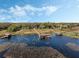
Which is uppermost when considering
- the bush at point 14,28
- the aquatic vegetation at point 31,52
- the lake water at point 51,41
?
the bush at point 14,28

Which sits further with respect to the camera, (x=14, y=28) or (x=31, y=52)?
(x=14, y=28)

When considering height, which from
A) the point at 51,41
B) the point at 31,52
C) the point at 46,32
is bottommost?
the point at 31,52

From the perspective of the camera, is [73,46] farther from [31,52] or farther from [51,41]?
[31,52]

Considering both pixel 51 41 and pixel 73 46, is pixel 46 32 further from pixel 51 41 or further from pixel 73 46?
pixel 73 46

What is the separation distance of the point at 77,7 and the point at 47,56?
140cm

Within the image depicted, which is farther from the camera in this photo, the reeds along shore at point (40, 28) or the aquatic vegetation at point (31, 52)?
the reeds along shore at point (40, 28)

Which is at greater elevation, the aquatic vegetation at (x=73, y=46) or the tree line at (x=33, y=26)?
the tree line at (x=33, y=26)

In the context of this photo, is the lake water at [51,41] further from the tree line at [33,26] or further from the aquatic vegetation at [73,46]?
the tree line at [33,26]

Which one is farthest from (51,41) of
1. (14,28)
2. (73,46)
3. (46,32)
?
(14,28)

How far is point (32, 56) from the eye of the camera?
141 inches

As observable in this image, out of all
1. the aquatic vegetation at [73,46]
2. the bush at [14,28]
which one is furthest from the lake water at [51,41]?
the bush at [14,28]

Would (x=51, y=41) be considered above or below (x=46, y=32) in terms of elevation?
below

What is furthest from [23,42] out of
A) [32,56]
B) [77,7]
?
[77,7]

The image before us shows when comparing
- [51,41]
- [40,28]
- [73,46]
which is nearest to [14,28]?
[40,28]
